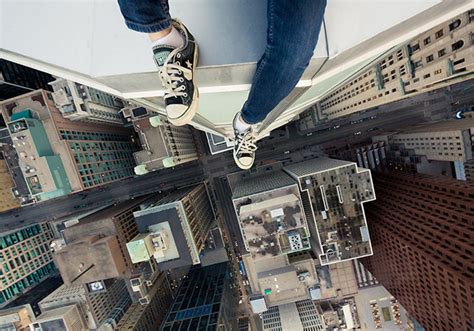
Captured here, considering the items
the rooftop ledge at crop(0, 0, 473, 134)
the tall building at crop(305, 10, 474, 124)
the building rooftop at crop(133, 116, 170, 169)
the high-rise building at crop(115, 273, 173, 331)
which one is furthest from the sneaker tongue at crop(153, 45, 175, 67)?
the high-rise building at crop(115, 273, 173, 331)

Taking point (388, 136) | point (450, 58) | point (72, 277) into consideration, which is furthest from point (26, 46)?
point (388, 136)

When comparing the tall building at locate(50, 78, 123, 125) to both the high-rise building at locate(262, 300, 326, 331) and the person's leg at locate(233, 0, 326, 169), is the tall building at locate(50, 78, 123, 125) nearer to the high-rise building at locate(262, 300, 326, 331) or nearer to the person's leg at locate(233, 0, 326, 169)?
the person's leg at locate(233, 0, 326, 169)

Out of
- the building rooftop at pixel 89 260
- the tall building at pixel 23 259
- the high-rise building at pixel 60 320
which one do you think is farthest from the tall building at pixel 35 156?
the high-rise building at pixel 60 320

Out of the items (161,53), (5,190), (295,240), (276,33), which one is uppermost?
(5,190)

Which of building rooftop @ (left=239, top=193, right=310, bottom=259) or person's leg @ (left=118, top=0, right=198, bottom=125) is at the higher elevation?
person's leg @ (left=118, top=0, right=198, bottom=125)

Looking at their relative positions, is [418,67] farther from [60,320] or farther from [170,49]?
[60,320]

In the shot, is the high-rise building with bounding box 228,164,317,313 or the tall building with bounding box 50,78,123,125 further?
the tall building with bounding box 50,78,123,125

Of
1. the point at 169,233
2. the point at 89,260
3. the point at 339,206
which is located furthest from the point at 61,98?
the point at 339,206
